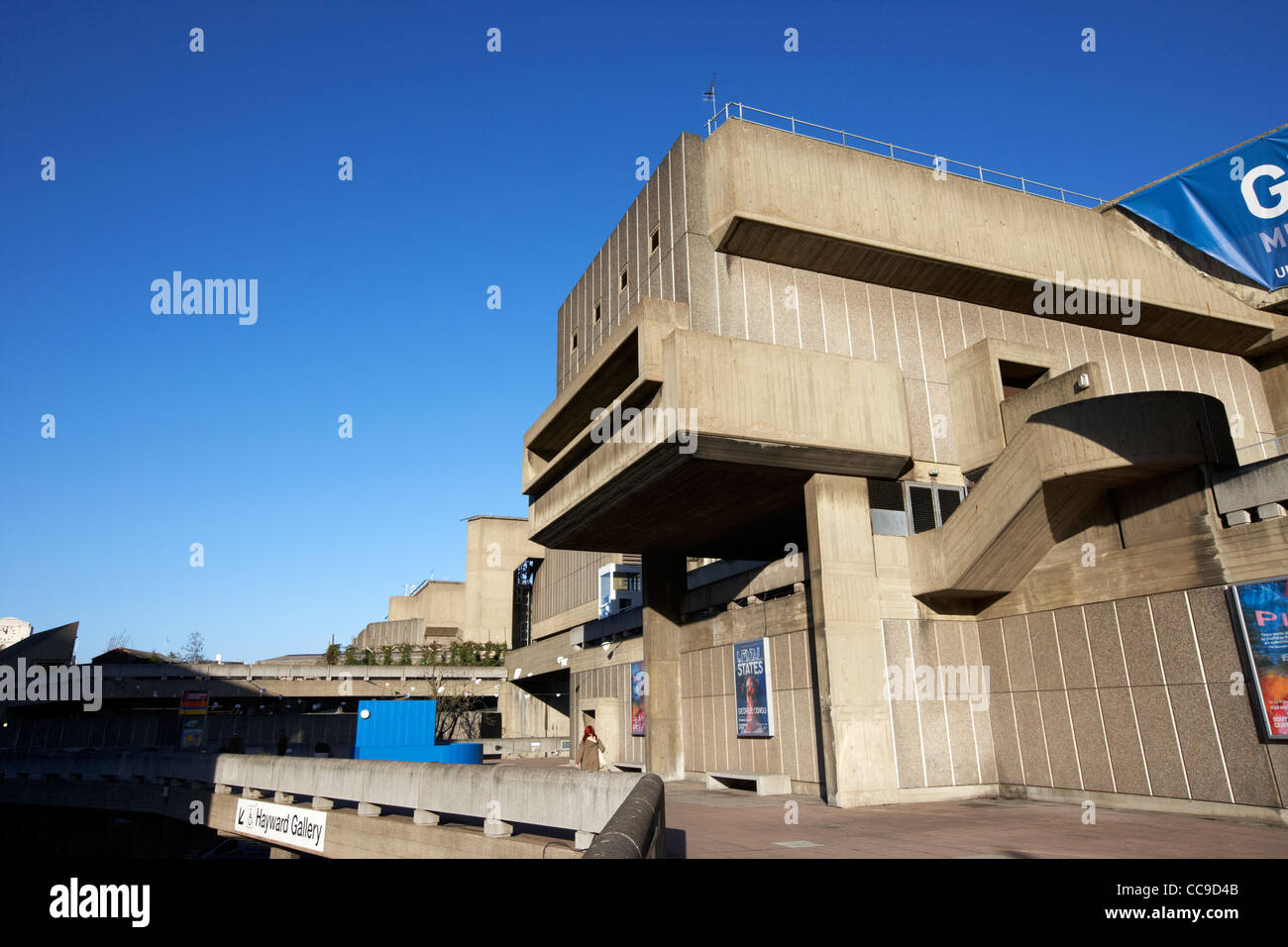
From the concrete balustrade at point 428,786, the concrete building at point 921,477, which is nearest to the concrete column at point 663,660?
the concrete building at point 921,477

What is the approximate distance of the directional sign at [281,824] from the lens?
62.3 feet

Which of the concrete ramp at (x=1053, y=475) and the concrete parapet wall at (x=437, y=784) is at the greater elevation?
the concrete ramp at (x=1053, y=475)

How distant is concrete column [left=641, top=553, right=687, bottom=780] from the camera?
1162 inches

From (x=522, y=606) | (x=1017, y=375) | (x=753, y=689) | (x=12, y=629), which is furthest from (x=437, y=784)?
(x=12, y=629)

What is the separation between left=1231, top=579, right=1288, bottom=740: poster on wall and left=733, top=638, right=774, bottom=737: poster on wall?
12397mm

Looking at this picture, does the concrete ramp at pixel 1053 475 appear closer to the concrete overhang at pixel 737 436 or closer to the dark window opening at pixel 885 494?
the dark window opening at pixel 885 494

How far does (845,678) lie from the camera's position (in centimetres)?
2053

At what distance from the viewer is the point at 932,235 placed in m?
25.2

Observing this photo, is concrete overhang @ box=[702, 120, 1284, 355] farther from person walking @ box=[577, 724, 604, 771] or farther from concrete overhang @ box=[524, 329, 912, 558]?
person walking @ box=[577, 724, 604, 771]

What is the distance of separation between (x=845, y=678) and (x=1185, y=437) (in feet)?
31.5

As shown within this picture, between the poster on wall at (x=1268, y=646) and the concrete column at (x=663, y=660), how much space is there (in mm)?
18691

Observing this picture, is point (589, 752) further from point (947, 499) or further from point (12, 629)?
point (12, 629)

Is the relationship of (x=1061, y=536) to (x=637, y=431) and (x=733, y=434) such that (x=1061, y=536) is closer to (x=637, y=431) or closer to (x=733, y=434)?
(x=733, y=434)
